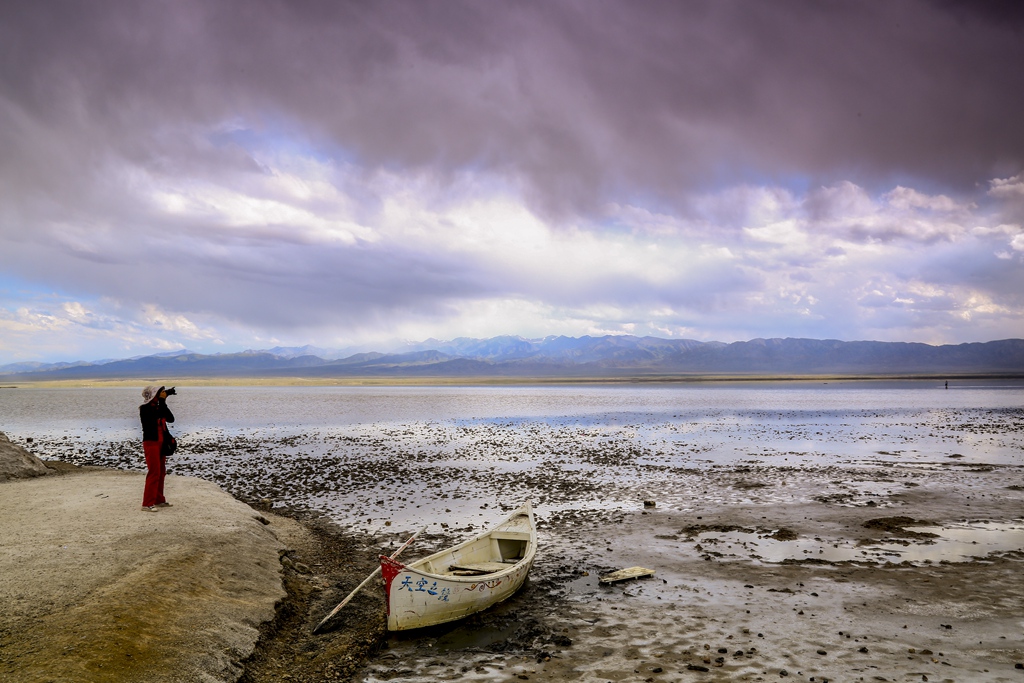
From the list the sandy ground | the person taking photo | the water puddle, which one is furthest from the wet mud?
the person taking photo

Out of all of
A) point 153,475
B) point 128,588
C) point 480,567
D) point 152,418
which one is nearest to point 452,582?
point 480,567

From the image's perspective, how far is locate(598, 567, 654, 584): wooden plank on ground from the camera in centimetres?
1470

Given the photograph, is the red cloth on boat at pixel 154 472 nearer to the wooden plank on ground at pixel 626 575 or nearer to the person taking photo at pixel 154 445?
the person taking photo at pixel 154 445

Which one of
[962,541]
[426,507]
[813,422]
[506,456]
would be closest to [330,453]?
[506,456]

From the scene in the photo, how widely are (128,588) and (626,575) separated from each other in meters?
10.9

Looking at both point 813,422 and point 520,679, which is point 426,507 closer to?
point 520,679

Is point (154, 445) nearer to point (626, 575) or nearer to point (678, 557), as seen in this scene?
point (626, 575)

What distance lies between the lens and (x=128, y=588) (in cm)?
1087

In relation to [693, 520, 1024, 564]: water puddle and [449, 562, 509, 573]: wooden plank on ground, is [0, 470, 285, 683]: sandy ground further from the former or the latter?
[693, 520, 1024, 564]: water puddle

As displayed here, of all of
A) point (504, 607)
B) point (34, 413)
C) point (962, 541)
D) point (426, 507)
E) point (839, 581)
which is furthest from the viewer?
point (34, 413)

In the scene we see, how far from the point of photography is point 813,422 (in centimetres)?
5694

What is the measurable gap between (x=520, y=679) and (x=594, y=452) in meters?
28.2

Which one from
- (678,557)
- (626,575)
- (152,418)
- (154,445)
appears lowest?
(678,557)

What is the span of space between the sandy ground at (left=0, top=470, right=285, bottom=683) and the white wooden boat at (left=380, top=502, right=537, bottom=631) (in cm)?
274
